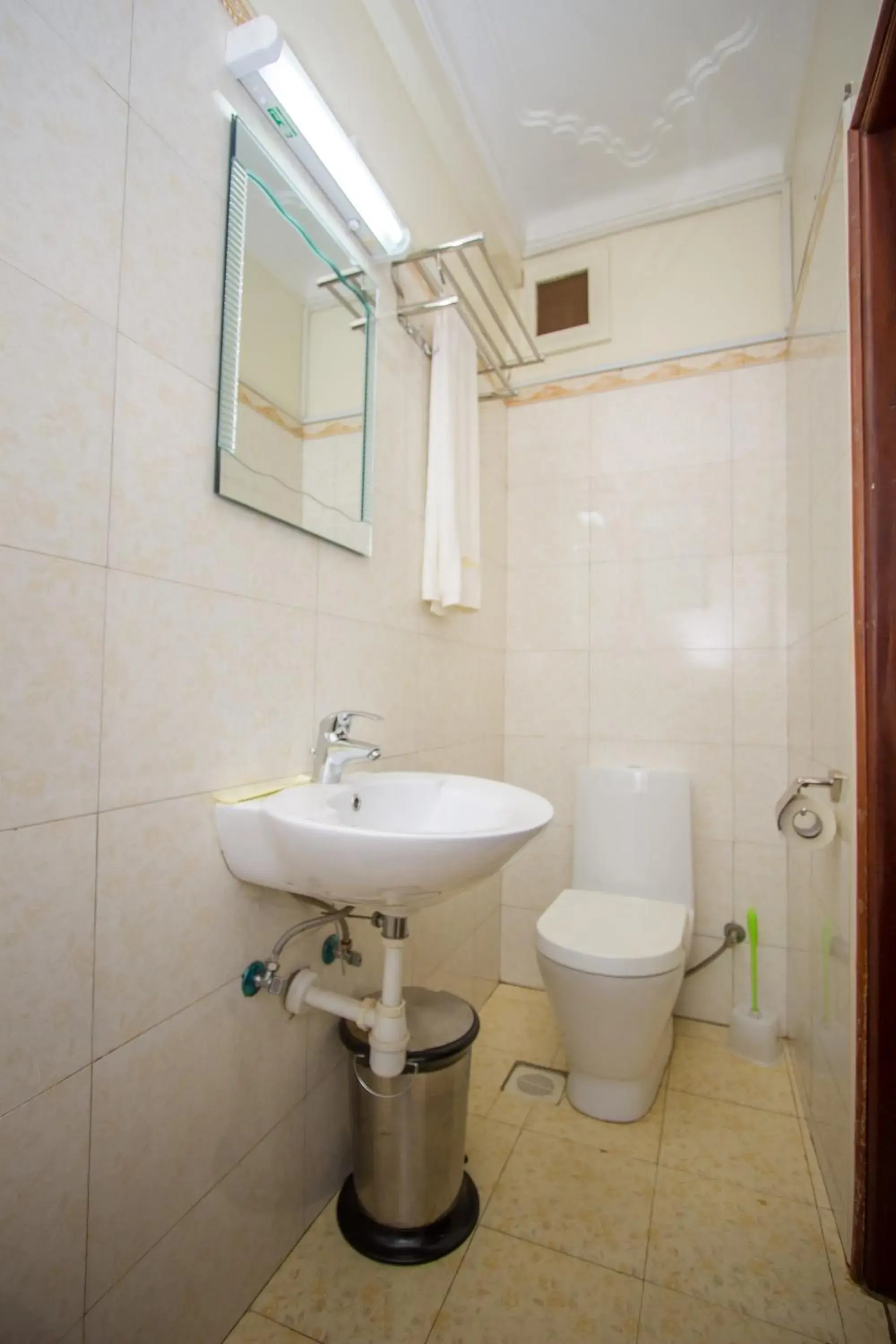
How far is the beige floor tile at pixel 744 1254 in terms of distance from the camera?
39.5 inches

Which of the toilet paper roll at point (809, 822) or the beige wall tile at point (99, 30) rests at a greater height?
the beige wall tile at point (99, 30)

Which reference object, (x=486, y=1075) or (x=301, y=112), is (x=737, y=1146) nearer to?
(x=486, y=1075)

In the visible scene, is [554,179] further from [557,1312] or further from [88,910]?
[557,1312]

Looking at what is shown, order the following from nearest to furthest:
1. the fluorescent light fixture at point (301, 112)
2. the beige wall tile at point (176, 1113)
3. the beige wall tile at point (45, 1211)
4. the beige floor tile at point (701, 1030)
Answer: the beige wall tile at point (45, 1211), the beige wall tile at point (176, 1113), the fluorescent light fixture at point (301, 112), the beige floor tile at point (701, 1030)

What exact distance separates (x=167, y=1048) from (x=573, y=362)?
2212 millimetres

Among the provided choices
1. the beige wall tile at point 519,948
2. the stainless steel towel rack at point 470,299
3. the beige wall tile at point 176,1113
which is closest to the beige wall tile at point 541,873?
the beige wall tile at point 519,948

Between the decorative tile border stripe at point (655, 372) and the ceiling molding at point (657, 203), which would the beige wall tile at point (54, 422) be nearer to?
the decorative tile border stripe at point (655, 372)

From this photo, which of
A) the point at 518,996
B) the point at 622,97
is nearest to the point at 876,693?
the point at 518,996

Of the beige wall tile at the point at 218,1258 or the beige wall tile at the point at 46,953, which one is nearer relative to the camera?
the beige wall tile at the point at 46,953

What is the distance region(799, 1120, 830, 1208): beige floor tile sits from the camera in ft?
4.00

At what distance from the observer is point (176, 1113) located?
2.75 ft

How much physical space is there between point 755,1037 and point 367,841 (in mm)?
1584

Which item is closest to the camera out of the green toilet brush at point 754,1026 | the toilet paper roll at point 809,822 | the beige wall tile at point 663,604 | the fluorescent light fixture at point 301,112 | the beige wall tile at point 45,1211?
the beige wall tile at point 45,1211

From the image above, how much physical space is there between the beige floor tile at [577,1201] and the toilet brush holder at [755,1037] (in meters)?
0.57
